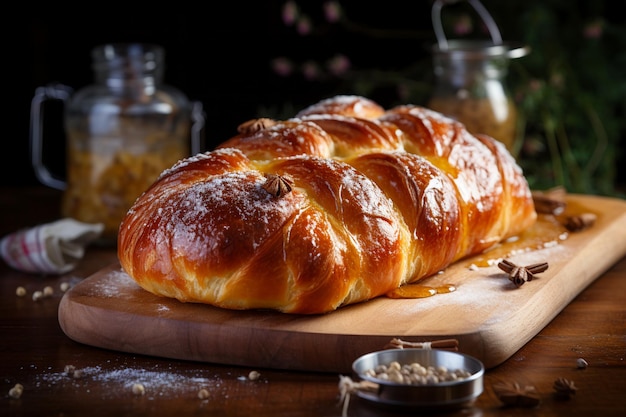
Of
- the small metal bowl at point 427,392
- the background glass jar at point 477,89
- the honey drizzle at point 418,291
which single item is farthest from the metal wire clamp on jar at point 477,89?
the small metal bowl at point 427,392

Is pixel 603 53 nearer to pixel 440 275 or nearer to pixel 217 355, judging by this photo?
pixel 440 275

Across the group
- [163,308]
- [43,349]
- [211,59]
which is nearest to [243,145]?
[163,308]

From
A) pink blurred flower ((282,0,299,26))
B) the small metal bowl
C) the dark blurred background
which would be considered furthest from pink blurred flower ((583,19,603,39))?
the small metal bowl

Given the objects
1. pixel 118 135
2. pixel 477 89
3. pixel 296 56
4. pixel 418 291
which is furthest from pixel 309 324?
pixel 296 56

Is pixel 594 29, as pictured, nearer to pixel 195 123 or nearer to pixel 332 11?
pixel 332 11

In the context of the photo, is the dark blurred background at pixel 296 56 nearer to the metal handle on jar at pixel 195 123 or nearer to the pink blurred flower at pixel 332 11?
the pink blurred flower at pixel 332 11

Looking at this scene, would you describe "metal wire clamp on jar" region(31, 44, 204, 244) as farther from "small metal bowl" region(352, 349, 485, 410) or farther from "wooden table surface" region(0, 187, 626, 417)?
"small metal bowl" region(352, 349, 485, 410)
